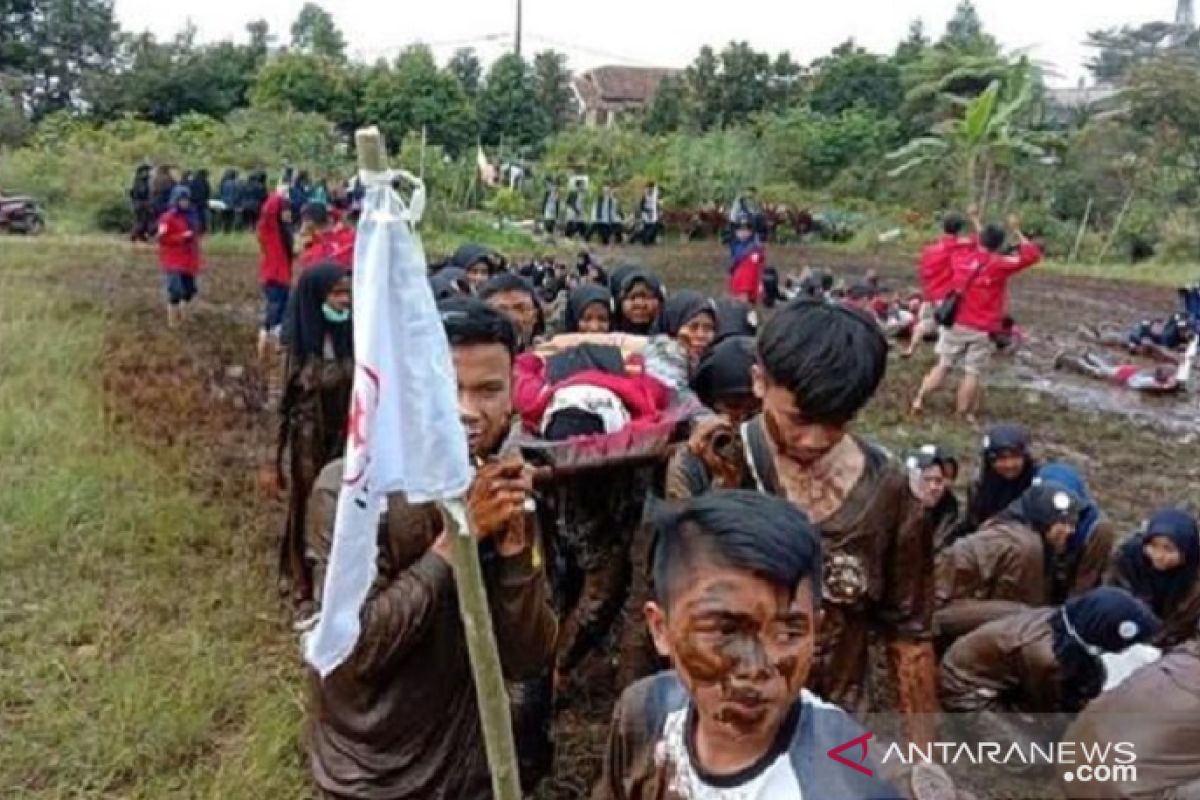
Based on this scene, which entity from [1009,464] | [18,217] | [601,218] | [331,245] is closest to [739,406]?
[1009,464]

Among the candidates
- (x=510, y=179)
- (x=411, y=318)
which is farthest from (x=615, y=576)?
(x=510, y=179)

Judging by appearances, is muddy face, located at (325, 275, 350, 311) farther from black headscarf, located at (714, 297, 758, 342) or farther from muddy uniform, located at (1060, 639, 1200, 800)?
muddy uniform, located at (1060, 639, 1200, 800)

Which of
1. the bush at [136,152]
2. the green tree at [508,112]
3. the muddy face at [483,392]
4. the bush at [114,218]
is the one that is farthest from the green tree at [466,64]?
the muddy face at [483,392]

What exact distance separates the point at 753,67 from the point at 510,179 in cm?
1186

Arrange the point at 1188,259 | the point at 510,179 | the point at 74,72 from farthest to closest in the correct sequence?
the point at 74,72, the point at 510,179, the point at 1188,259

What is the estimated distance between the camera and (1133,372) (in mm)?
11477

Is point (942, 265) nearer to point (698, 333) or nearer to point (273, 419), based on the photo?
point (273, 419)

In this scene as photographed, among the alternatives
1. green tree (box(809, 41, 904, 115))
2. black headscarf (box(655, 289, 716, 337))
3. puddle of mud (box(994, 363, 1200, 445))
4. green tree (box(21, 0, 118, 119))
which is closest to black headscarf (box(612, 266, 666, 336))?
black headscarf (box(655, 289, 716, 337))

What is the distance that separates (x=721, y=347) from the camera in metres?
3.62

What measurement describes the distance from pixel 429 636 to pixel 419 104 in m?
28.8

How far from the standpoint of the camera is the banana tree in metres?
22.4

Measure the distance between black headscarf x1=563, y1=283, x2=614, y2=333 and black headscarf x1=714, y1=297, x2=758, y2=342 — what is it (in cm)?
45

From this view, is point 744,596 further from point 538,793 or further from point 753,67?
point 753,67

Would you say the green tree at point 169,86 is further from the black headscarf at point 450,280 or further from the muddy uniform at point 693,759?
the muddy uniform at point 693,759
